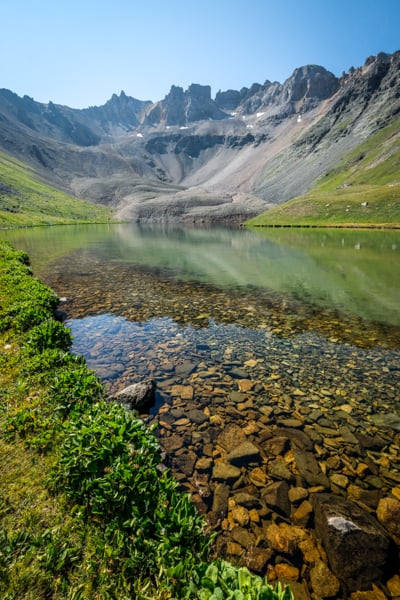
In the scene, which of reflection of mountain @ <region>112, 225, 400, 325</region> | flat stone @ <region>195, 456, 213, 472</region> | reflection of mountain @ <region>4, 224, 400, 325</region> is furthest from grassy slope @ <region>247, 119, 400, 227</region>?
flat stone @ <region>195, 456, 213, 472</region>

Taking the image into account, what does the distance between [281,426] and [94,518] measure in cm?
667

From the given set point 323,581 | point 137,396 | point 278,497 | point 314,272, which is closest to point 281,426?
point 278,497

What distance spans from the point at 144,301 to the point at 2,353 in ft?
47.6

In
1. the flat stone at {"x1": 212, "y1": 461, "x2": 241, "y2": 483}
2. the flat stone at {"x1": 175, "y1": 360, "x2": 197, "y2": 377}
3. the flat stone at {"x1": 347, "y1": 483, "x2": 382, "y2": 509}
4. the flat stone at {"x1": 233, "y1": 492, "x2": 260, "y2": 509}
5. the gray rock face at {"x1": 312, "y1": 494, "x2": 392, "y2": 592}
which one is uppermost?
the gray rock face at {"x1": 312, "y1": 494, "x2": 392, "y2": 592}

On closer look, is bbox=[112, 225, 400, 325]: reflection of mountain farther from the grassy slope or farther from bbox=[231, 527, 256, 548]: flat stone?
the grassy slope

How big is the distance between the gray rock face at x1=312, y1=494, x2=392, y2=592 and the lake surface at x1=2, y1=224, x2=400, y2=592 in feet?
3.84

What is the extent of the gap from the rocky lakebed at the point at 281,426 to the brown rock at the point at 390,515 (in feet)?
0.08

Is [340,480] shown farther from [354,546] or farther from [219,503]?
[219,503]

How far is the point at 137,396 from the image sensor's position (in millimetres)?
10266

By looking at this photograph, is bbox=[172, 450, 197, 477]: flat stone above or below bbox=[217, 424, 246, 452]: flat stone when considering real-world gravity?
above

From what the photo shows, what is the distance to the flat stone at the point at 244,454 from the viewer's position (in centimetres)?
829

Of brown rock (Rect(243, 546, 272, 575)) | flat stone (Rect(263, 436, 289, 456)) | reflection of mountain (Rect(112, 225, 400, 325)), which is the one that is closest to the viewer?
brown rock (Rect(243, 546, 272, 575))

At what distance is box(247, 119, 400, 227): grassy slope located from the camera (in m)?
112

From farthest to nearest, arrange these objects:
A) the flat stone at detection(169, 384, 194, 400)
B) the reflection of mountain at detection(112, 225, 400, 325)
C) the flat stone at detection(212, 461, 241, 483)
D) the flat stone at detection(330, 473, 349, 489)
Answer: the reflection of mountain at detection(112, 225, 400, 325) → the flat stone at detection(169, 384, 194, 400) → the flat stone at detection(212, 461, 241, 483) → the flat stone at detection(330, 473, 349, 489)
